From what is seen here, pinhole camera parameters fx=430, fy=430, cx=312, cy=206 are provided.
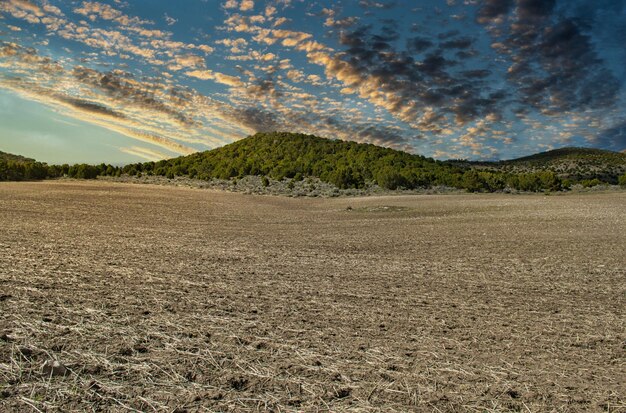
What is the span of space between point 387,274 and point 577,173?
143m

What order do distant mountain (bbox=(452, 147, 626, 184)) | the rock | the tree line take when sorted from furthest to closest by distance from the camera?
distant mountain (bbox=(452, 147, 626, 184))
the tree line
the rock

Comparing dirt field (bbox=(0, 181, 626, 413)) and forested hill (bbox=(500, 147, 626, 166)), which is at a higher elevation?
forested hill (bbox=(500, 147, 626, 166))

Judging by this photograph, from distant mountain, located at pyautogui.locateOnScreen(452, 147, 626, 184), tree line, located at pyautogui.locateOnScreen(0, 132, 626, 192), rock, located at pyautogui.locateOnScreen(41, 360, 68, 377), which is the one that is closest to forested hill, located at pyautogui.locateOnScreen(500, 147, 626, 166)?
distant mountain, located at pyautogui.locateOnScreen(452, 147, 626, 184)

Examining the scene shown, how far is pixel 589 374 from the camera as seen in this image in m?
7.11

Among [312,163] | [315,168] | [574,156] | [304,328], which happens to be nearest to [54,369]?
[304,328]

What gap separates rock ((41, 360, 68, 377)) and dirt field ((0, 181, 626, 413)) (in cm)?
2

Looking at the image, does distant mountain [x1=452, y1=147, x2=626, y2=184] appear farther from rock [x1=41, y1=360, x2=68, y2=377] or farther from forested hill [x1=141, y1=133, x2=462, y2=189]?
rock [x1=41, y1=360, x2=68, y2=377]

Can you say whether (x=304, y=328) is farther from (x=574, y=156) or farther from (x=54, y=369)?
(x=574, y=156)

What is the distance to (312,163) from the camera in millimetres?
135750

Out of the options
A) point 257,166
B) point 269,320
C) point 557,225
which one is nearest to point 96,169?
point 257,166

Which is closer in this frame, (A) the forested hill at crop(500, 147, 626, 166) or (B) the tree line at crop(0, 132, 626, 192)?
(B) the tree line at crop(0, 132, 626, 192)

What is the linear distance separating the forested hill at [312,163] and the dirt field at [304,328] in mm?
82377

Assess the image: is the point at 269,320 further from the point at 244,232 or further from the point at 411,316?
the point at 244,232

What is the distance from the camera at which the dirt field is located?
234 inches
